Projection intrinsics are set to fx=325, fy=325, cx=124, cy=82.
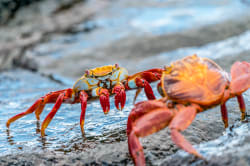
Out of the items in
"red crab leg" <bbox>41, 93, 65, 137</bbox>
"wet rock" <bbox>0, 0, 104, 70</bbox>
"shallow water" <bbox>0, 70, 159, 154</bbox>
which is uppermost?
"wet rock" <bbox>0, 0, 104, 70</bbox>

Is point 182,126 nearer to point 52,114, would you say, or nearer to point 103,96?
point 103,96

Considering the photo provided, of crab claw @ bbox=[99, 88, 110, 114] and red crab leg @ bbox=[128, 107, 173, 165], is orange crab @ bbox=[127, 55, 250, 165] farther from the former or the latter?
crab claw @ bbox=[99, 88, 110, 114]

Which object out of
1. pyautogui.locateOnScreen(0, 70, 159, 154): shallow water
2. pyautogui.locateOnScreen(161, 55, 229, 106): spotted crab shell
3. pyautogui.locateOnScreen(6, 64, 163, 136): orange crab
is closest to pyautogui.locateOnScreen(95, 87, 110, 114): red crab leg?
pyautogui.locateOnScreen(6, 64, 163, 136): orange crab

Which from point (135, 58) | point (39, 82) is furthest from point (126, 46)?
point (39, 82)

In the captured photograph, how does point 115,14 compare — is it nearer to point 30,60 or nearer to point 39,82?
point 30,60

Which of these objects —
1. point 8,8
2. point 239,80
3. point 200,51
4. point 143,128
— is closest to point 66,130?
point 143,128

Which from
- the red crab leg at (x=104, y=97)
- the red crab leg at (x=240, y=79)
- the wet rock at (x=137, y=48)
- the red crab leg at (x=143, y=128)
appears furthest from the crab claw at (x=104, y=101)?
the wet rock at (x=137, y=48)
